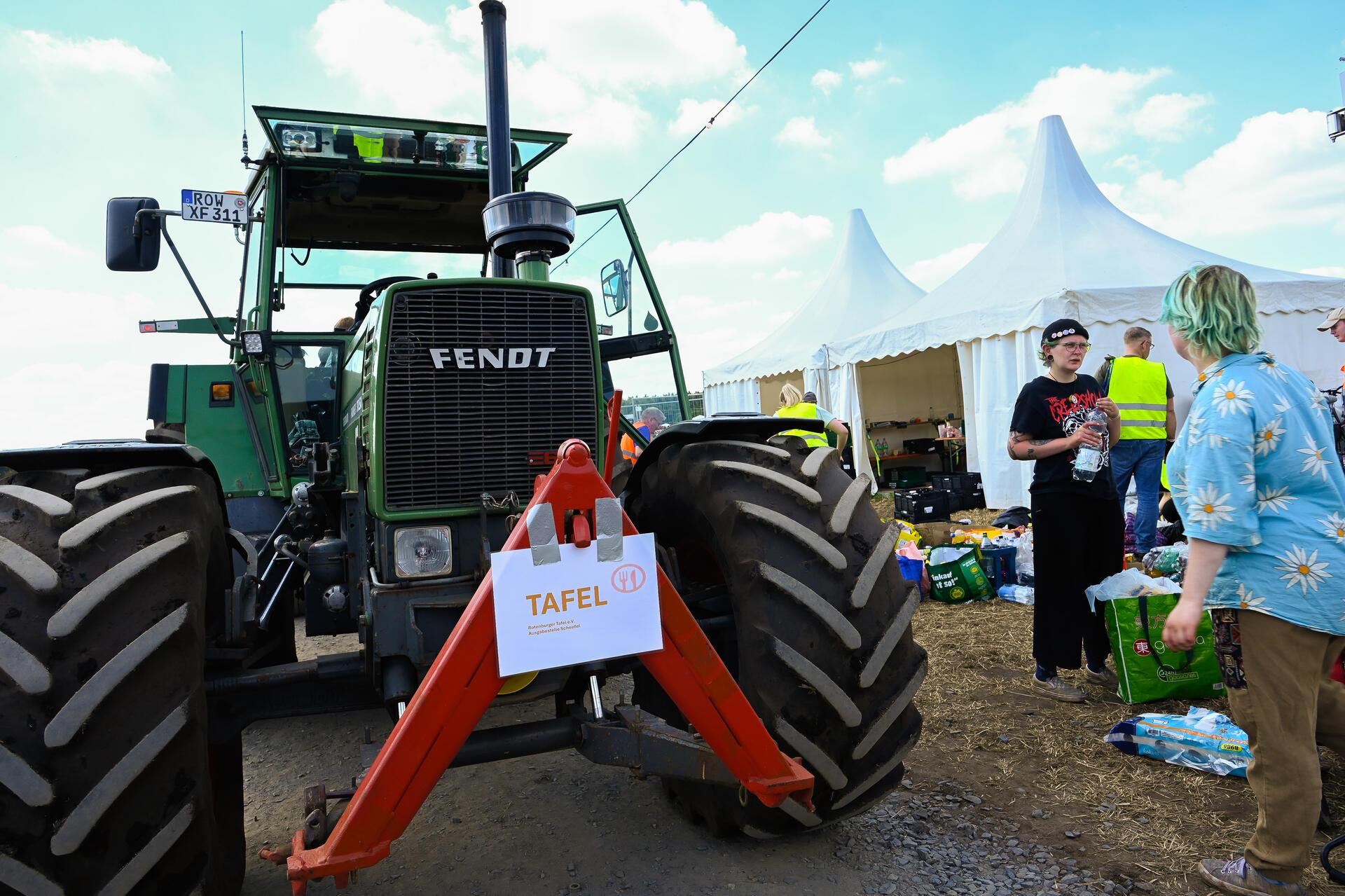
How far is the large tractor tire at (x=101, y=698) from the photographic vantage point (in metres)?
1.71

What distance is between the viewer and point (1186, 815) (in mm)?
2771

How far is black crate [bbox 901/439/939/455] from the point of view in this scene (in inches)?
606

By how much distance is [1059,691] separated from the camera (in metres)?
4.00

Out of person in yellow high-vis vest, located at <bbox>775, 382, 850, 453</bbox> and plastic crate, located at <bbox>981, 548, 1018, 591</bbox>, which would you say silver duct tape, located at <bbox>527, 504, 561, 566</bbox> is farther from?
person in yellow high-vis vest, located at <bbox>775, 382, 850, 453</bbox>

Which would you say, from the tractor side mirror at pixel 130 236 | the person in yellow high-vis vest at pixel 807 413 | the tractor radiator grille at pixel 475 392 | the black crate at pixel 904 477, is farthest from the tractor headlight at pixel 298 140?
the black crate at pixel 904 477

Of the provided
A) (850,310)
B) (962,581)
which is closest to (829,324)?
(850,310)

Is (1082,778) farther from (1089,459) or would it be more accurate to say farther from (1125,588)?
(1089,459)

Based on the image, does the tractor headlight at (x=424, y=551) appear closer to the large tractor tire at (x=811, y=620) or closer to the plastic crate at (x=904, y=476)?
the large tractor tire at (x=811, y=620)

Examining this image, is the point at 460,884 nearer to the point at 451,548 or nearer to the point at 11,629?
the point at 451,548

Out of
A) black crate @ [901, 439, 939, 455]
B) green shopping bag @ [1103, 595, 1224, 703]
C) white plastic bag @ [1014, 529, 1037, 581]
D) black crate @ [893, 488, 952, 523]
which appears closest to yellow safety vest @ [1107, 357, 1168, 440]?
white plastic bag @ [1014, 529, 1037, 581]

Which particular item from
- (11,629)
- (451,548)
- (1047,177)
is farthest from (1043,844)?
(1047,177)

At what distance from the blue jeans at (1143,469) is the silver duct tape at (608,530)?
5937mm

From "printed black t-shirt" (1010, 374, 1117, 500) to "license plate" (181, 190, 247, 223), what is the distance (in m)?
3.68

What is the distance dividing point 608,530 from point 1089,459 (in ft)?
9.48
